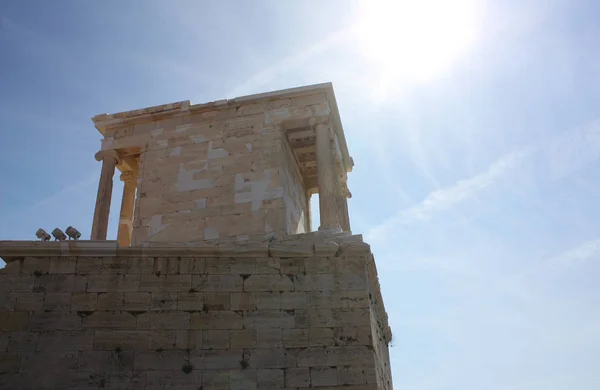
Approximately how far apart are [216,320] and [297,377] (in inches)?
59.3

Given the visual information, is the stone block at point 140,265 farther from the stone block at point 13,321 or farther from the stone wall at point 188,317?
the stone block at point 13,321

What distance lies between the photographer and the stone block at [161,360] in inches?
307

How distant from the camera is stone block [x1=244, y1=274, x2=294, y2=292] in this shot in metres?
8.43

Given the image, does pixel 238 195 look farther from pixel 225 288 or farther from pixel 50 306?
pixel 50 306

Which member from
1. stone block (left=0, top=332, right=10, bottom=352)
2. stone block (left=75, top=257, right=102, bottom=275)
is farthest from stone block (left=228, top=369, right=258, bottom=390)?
stone block (left=0, top=332, right=10, bottom=352)

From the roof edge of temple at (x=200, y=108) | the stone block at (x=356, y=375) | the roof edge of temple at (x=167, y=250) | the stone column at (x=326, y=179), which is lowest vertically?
the stone block at (x=356, y=375)

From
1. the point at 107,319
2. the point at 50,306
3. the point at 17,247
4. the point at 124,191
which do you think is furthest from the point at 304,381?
the point at 124,191

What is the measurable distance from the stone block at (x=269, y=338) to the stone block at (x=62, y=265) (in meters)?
3.14

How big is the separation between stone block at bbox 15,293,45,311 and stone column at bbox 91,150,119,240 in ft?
13.8

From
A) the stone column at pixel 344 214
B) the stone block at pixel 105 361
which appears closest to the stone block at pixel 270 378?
the stone block at pixel 105 361

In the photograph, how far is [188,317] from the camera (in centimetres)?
815

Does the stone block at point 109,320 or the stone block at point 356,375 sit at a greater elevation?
the stone block at point 109,320

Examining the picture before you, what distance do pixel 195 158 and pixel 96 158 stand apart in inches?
115

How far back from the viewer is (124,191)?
1440cm
